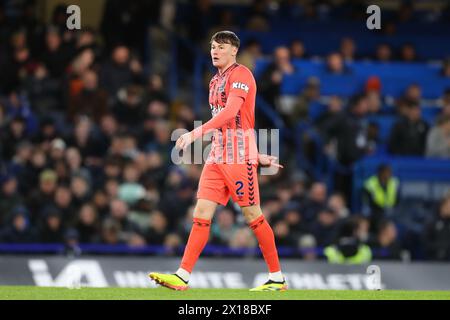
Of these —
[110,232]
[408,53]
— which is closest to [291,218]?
[110,232]

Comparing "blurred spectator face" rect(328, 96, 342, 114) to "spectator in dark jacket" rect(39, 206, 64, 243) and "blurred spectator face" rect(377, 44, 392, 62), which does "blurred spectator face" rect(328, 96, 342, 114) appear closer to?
"blurred spectator face" rect(377, 44, 392, 62)

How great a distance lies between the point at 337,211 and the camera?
17.3 metres

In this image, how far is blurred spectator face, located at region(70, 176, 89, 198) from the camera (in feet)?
54.3

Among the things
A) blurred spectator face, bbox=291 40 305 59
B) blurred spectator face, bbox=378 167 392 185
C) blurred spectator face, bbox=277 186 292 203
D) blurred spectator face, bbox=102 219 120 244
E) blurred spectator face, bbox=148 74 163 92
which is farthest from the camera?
blurred spectator face, bbox=291 40 305 59

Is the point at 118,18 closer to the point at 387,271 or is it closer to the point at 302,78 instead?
the point at 302,78

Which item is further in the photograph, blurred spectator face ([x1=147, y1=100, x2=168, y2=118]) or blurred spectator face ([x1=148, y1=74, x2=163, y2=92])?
blurred spectator face ([x1=148, y1=74, x2=163, y2=92])

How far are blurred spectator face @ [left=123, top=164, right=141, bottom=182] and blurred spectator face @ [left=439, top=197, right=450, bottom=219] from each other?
4244 millimetres

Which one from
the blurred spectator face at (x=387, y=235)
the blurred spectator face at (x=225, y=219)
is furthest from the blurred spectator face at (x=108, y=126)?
the blurred spectator face at (x=387, y=235)

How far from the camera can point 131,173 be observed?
17.0m

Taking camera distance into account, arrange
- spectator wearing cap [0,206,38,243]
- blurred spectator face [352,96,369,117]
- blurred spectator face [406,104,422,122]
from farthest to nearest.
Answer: blurred spectator face [352,96,369,117] → blurred spectator face [406,104,422,122] → spectator wearing cap [0,206,38,243]

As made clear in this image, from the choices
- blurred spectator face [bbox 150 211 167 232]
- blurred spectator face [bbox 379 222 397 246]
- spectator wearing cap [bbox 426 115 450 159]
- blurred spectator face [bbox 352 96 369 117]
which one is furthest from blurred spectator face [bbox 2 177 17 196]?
spectator wearing cap [bbox 426 115 450 159]

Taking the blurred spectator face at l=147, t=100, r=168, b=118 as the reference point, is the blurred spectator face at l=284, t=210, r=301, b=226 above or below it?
below

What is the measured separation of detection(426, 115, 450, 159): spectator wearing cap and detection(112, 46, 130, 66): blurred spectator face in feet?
15.6

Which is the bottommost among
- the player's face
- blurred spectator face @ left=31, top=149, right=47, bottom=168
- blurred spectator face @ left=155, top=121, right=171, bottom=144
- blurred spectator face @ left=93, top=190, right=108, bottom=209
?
blurred spectator face @ left=93, top=190, right=108, bottom=209
